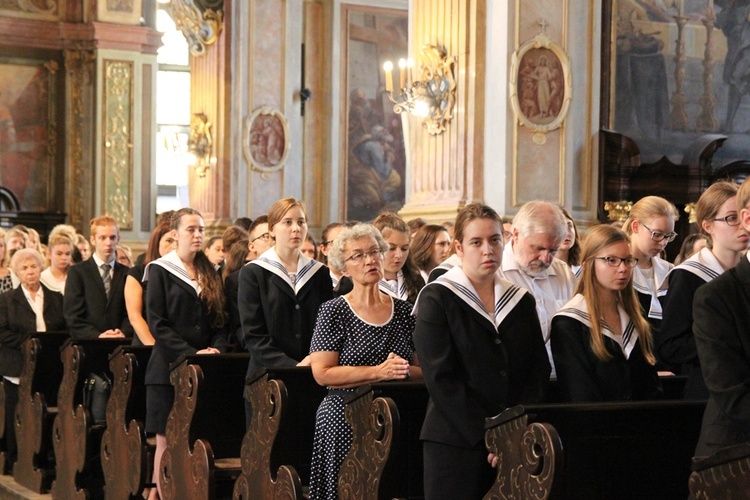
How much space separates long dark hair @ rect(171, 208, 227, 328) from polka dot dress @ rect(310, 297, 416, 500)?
222cm

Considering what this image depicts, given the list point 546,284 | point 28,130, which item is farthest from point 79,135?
point 546,284

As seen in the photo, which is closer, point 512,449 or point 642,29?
point 512,449

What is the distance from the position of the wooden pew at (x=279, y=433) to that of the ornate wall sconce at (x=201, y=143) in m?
11.8

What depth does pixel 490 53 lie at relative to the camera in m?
11.6

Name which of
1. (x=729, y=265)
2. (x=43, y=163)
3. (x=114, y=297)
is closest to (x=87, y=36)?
(x=43, y=163)

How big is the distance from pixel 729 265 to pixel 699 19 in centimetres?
894

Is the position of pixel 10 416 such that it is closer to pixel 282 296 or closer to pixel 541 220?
pixel 282 296

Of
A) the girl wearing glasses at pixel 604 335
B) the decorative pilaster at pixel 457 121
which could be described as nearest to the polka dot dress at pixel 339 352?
the girl wearing glasses at pixel 604 335

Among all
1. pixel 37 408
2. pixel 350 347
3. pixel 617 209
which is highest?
pixel 617 209

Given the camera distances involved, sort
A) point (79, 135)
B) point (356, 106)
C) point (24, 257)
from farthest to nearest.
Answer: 1. point (79, 135)
2. point (356, 106)
3. point (24, 257)

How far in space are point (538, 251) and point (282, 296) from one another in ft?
6.01

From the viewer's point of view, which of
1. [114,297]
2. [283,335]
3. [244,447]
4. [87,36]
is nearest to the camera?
[244,447]

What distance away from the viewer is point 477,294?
15.3 feet

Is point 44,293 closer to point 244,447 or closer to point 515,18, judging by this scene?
point 244,447
